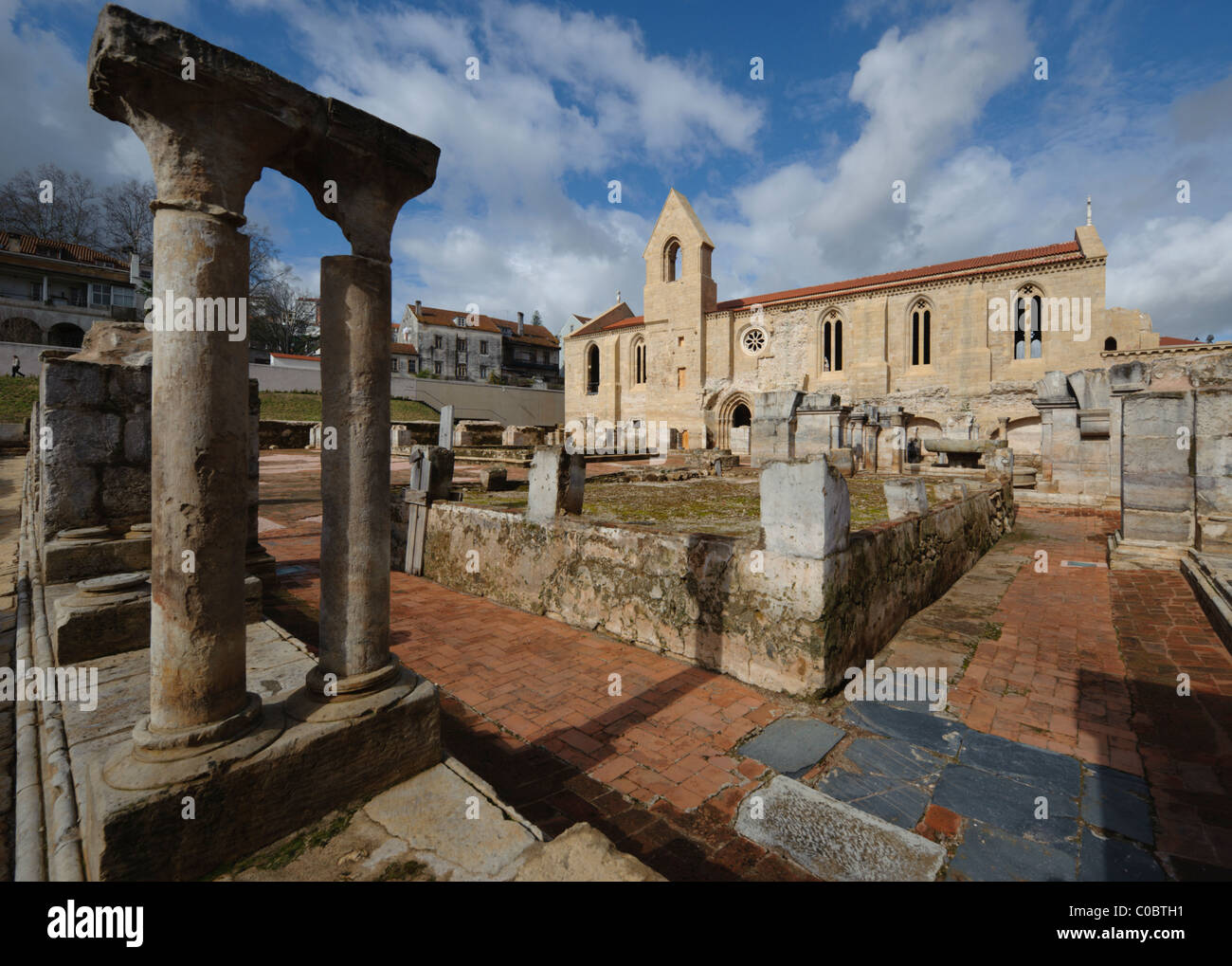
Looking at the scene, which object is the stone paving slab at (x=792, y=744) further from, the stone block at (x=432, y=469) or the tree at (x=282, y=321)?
the tree at (x=282, y=321)

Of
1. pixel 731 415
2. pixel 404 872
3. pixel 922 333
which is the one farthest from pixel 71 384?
pixel 731 415

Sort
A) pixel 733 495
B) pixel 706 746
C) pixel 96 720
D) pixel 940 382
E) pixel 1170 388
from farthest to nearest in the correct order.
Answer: pixel 940 382, pixel 733 495, pixel 1170 388, pixel 706 746, pixel 96 720

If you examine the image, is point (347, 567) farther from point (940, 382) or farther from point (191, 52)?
point (940, 382)

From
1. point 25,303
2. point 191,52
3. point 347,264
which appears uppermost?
point 25,303

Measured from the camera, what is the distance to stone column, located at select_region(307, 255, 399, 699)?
2238 millimetres

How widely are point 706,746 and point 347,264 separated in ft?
9.42

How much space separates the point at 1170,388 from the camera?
7082 mm

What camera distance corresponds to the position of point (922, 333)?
28000mm

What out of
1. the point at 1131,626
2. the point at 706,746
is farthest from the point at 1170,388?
the point at 706,746

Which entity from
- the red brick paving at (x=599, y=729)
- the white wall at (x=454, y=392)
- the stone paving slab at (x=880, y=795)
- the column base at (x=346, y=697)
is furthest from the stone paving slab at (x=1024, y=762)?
the white wall at (x=454, y=392)

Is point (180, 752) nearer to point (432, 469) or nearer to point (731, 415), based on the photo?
point (432, 469)

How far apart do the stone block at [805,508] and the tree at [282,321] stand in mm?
44669

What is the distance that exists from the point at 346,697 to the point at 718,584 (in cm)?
249
